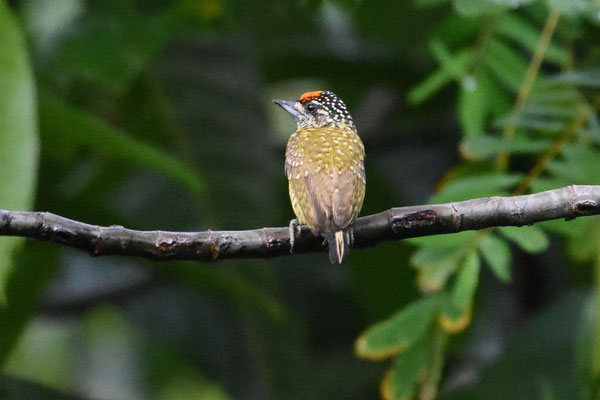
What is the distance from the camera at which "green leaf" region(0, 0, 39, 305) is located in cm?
192

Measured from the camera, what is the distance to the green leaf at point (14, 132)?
1.92 metres

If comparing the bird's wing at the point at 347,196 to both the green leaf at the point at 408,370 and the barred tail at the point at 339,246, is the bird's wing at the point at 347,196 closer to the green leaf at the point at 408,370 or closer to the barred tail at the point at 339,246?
the barred tail at the point at 339,246

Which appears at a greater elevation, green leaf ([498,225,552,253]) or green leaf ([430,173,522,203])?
green leaf ([430,173,522,203])

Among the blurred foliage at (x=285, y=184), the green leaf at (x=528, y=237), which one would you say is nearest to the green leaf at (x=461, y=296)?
→ the blurred foliage at (x=285, y=184)

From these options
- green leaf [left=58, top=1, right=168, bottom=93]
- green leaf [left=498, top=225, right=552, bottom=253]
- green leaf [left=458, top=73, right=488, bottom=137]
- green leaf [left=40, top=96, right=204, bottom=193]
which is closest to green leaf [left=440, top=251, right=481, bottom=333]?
green leaf [left=498, top=225, right=552, bottom=253]

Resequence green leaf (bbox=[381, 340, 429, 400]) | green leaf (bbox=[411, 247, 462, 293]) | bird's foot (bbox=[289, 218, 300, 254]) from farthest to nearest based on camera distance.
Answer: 1. green leaf (bbox=[381, 340, 429, 400])
2. green leaf (bbox=[411, 247, 462, 293])
3. bird's foot (bbox=[289, 218, 300, 254])

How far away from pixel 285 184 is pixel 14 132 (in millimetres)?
2285

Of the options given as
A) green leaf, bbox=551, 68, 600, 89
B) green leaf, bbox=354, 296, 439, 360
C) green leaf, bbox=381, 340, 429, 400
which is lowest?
green leaf, bbox=381, 340, 429, 400

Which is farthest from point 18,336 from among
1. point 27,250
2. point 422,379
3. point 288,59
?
point 288,59

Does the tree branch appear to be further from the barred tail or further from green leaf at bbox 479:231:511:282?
green leaf at bbox 479:231:511:282

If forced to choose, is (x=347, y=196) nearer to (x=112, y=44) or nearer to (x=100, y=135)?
(x=100, y=135)

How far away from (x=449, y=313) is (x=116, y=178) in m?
1.75

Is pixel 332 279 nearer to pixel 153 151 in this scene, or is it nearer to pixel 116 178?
pixel 116 178

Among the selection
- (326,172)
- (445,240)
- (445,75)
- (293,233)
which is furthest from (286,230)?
(445,75)
